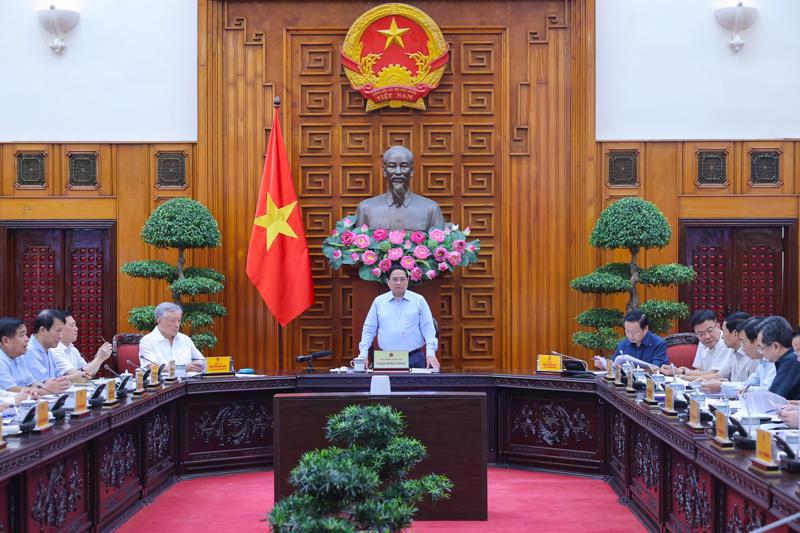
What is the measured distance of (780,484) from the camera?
2482 millimetres

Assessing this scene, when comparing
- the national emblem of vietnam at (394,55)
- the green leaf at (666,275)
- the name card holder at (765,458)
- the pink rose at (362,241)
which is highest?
the national emblem of vietnam at (394,55)

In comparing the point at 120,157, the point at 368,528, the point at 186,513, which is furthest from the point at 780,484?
the point at 120,157

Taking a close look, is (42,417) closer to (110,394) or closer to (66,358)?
(110,394)

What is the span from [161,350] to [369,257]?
1701 mm

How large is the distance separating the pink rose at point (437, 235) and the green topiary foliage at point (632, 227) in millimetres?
1204

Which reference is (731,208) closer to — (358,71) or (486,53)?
(486,53)

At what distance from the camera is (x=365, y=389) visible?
5520mm

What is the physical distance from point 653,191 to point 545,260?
108 cm

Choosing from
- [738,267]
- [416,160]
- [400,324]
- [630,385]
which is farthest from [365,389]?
[738,267]

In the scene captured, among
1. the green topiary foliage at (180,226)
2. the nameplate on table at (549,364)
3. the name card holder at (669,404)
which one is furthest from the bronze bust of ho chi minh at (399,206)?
the name card holder at (669,404)

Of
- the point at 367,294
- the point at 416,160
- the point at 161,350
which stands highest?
the point at 416,160

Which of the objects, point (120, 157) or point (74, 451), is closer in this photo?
point (74, 451)

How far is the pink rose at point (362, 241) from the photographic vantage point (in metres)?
6.65

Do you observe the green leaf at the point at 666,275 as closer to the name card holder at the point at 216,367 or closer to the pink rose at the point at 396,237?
the pink rose at the point at 396,237
